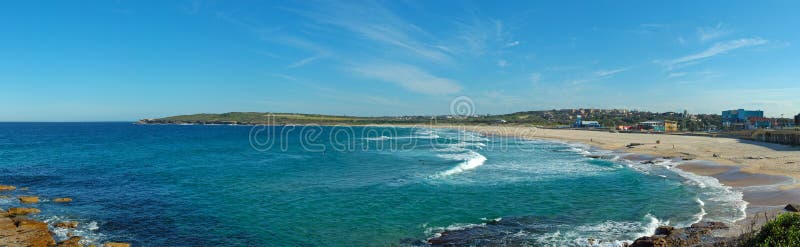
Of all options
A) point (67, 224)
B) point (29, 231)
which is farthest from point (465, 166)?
point (29, 231)

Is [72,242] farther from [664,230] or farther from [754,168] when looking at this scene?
[754,168]

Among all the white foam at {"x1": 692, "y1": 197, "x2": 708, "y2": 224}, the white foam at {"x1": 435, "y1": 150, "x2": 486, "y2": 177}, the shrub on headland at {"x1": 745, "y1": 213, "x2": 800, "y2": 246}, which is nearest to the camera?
the shrub on headland at {"x1": 745, "y1": 213, "x2": 800, "y2": 246}

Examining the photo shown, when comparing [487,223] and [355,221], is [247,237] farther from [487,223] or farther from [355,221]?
[487,223]

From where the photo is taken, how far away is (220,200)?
23.1m

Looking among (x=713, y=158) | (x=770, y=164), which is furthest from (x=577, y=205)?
(x=713, y=158)

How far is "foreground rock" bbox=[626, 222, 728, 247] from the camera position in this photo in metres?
12.7

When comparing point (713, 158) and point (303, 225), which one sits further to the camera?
point (713, 158)

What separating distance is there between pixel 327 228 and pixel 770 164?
33.0 m

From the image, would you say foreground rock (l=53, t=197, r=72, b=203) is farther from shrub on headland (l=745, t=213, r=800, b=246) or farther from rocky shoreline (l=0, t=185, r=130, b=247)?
shrub on headland (l=745, t=213, r=800, b=246)

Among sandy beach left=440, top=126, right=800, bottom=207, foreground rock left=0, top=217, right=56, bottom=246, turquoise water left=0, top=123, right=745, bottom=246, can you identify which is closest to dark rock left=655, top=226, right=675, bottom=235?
turquoise water left=0, top=123, right=745, bottom=246

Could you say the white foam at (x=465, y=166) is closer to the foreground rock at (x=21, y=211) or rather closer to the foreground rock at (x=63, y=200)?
the foreground rock at (x=63, y=200)

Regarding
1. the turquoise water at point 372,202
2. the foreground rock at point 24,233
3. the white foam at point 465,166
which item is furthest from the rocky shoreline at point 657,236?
the white foam at point 465,166

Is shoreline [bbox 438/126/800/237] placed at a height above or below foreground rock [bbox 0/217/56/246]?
above

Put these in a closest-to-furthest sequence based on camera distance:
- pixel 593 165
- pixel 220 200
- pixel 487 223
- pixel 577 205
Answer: pixel 487 223 < pixel 577 205 < pixel 220 200 < pixel 593 165
